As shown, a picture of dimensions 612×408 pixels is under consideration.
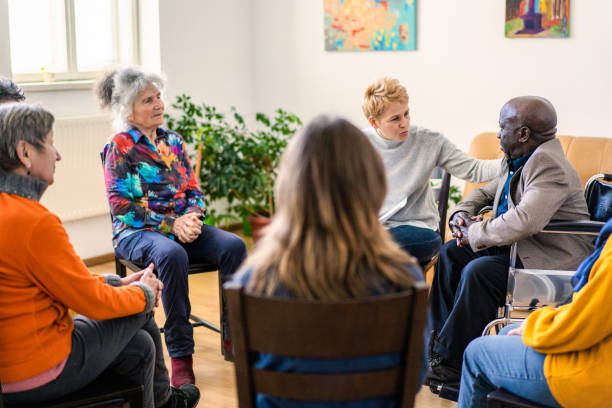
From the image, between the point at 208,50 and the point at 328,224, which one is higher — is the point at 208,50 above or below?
above

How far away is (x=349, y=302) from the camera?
1.22 m

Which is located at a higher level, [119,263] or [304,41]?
[304,41]

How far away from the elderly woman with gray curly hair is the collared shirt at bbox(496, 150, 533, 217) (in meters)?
1.03

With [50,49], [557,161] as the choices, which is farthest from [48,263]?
[50,49]

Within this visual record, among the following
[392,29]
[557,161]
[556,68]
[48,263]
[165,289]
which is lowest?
[165,289]

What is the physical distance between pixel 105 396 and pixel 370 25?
11.5ft

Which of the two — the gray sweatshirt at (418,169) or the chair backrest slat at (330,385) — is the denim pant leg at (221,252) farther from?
the chair backrest slat at (330,385)

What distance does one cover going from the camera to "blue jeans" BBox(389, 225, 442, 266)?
8.82ft

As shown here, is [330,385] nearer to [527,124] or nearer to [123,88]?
[527,124]

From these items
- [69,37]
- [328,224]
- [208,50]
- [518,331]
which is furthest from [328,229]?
[208,50]

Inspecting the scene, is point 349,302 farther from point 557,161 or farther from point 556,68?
point 556,68

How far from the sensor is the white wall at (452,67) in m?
3.97

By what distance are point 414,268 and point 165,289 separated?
5.36ft

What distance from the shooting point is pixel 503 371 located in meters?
1.78
